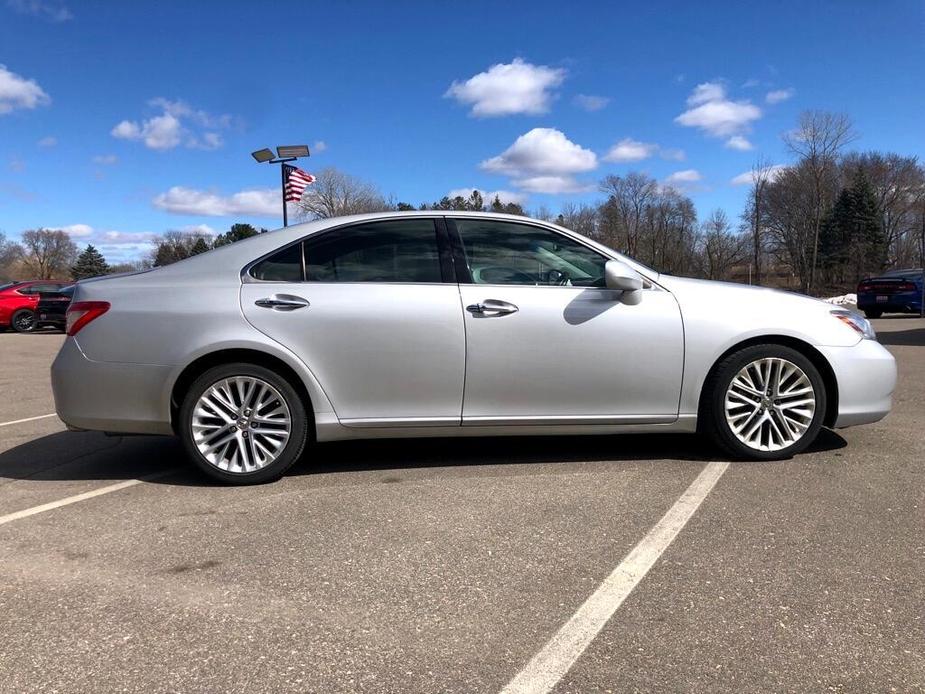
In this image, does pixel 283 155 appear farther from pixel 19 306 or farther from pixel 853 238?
pixel 853 238

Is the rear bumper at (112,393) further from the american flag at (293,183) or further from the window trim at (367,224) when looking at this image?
the american flag at (293,183)

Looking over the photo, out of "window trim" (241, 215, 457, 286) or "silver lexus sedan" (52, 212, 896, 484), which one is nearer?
"silver lexus sedan" (52, 212, 896, 484)

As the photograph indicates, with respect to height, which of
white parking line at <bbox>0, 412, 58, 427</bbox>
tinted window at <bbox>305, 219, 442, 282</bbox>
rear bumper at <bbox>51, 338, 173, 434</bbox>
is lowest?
white parking line at <bbox>0, 412, 58, 427</bbox>

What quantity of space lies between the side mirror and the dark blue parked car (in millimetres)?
19487

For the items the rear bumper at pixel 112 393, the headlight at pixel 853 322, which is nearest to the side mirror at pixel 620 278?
the headlight at pixel 853 322

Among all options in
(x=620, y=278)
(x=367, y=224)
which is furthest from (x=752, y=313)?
(x=367, y=224)

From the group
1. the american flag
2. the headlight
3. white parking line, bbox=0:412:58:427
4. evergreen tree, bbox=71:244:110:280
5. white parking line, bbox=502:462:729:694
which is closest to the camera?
white parking line, bbox=502:462:729:694

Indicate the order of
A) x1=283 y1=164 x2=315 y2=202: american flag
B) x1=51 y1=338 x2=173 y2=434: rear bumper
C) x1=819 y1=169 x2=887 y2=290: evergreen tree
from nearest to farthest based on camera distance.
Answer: x1=51 y1=338 x2=173 y2=434: rear bumper → x1=283 y1=164 x2=315 y2=202: american flag → x1=819 y1=169 x2=887 y2=290: evergreen tree

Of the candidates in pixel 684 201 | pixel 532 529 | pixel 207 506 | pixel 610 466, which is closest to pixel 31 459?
pixel 207 506

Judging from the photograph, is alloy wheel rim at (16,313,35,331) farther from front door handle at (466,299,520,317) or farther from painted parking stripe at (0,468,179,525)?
front door handle at (466,299,520,317)

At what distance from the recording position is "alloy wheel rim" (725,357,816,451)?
424cm

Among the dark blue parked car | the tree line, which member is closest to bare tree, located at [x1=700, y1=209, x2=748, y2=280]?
the tree line

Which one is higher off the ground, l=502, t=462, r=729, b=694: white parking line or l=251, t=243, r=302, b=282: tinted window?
l=251, t=243, r=302, b=282: tinted window

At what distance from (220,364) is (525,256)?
78.7 inches
